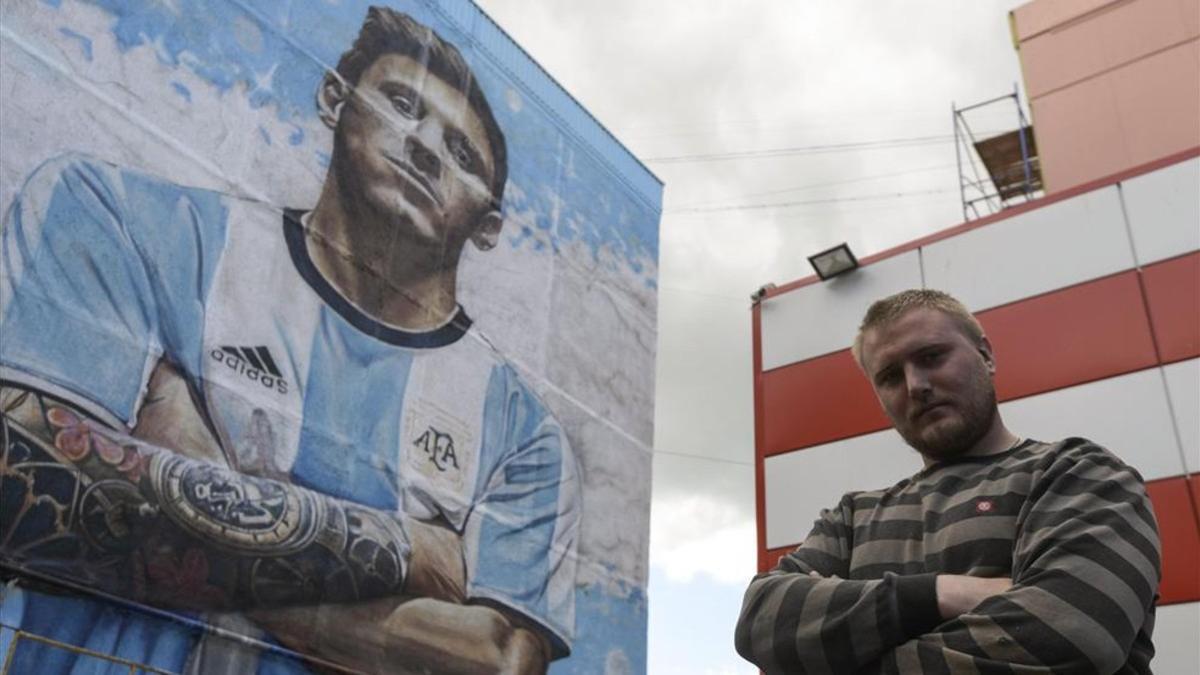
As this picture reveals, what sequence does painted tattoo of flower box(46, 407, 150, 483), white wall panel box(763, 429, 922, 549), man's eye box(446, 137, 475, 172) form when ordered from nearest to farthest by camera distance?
painted tattoo of flower box(46, 407, 150, 483) < white wall panel box(763, 429, 922, 549) < man's eye box(446, 137, 475, 172)

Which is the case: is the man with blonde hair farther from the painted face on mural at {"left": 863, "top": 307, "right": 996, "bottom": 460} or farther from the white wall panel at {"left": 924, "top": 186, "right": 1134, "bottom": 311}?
the white wall panel at {"left": 924, "top": 186, "right": 1134, "bottom": 311}

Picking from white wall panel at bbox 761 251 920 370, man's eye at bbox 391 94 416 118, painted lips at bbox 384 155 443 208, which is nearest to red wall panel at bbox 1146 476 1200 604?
white wall panel at bbox 761 251 920 370

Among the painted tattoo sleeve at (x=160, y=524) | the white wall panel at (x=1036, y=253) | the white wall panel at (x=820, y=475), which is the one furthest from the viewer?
the white wall panel at (x=820, y=475)

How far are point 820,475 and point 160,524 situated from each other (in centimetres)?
617

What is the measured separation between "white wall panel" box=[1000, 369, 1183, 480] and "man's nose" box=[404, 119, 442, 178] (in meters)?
6.48

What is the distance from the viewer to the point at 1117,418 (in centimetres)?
886

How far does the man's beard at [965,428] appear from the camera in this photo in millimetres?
1757

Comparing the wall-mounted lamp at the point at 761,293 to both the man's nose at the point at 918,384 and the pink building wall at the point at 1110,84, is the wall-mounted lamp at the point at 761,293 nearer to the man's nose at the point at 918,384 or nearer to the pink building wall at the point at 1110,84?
the pink building wall at the point at 1110,84

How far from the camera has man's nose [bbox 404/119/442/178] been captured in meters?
11.3

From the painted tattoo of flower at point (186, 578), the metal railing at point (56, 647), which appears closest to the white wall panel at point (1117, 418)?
the painted tattoo of flower at point (186, 578)

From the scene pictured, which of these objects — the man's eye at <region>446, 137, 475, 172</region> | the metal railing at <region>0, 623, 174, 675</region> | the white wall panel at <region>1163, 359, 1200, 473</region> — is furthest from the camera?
the man's eye at <region>446, 137, 475, 172</region>

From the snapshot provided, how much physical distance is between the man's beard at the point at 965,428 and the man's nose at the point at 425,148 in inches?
395

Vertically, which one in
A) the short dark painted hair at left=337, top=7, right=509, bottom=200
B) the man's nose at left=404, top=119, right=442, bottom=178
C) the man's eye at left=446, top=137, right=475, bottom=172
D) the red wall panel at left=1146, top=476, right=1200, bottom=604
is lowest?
the red wall panel at left=1146, top=476, right=1200, bottom=604

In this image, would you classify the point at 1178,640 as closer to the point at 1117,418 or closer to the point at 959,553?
the point at 1117,418
